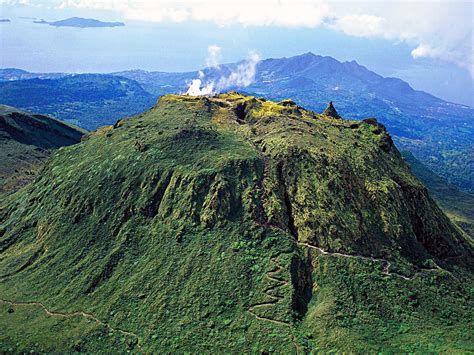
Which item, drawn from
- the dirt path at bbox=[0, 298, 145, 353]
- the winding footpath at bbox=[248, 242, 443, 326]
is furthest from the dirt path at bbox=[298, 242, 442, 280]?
the dirt path at bbox=[0, 298, 145, 353]

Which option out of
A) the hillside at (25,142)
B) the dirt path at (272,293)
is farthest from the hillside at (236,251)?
the hillside at (25,142)

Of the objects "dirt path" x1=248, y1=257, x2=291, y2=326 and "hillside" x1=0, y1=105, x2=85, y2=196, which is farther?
"hillside" x1=0, y1=105, x2=85, y2=196

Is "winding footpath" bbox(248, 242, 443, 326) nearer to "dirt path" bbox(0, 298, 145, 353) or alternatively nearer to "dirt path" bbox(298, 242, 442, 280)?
"dirt path" bbox(298, 242, 442, 280)

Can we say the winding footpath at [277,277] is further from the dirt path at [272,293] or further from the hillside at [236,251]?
the hillside at [236,251]

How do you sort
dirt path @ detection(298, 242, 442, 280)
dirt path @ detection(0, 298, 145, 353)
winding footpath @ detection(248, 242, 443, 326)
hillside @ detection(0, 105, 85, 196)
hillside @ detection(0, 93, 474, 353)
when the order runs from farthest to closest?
1. hillside @ detection(0, 105, 85, 196)
2. dirt path @ detection(298, 242, 442, 280)
3. winding footpath @ detection(248, 242, 443, 326)
4. dirt path @ detection(0, 298, 145, 353)
5. hillside @ detection(0, 93, 474, 353)

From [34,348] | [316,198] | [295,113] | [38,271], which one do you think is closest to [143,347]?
[34,348]

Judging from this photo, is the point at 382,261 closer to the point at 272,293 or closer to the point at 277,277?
the point at 277,277

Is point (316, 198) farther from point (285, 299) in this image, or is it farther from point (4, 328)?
point (4, 328)
